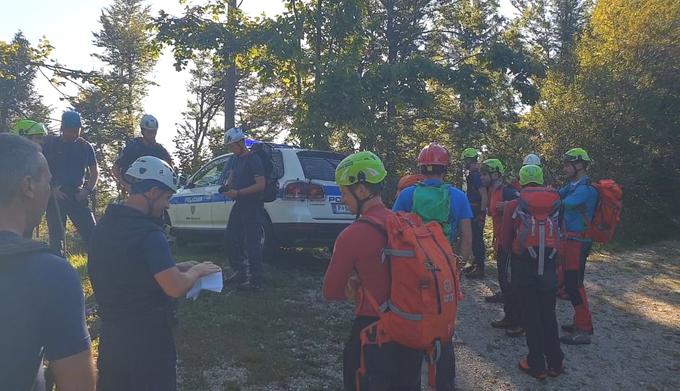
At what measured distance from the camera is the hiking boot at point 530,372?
491 centimetres

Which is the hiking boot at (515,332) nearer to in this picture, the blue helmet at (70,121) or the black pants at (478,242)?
the black pants at (478,242)

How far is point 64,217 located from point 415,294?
5365 millimetres

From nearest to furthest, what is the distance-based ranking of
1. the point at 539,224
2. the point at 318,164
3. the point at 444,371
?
the point at 444,371 → the point at 539,224 → the point at 318,164

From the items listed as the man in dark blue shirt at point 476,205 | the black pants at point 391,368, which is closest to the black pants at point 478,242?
the man in dark blue shirt at point 476,205

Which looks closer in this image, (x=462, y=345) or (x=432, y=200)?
(x=432, y=200)

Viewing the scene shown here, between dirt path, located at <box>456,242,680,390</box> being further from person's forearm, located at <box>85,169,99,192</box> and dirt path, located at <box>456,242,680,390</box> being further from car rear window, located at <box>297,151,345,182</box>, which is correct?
person's forearm, located at <box>85,169,99,192</box>

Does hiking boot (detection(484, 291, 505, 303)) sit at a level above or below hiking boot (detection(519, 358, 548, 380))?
above

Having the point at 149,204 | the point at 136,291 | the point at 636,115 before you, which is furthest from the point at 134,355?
the point at 636,115

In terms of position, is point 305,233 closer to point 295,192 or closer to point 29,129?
point 295,192

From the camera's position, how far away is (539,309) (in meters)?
4.93

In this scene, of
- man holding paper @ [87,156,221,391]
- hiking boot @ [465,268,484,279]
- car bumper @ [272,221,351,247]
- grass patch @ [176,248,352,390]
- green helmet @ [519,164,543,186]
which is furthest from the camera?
hiking boot @ [465,268,484,279]

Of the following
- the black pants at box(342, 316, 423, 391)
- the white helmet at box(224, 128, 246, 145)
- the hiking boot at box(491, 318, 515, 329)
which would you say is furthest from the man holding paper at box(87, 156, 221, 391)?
the hiking boot at box(491, 318, 515, 329)

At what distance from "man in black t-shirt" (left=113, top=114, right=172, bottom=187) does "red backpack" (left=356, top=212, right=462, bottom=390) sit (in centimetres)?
448

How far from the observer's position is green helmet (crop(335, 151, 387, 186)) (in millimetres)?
2875
